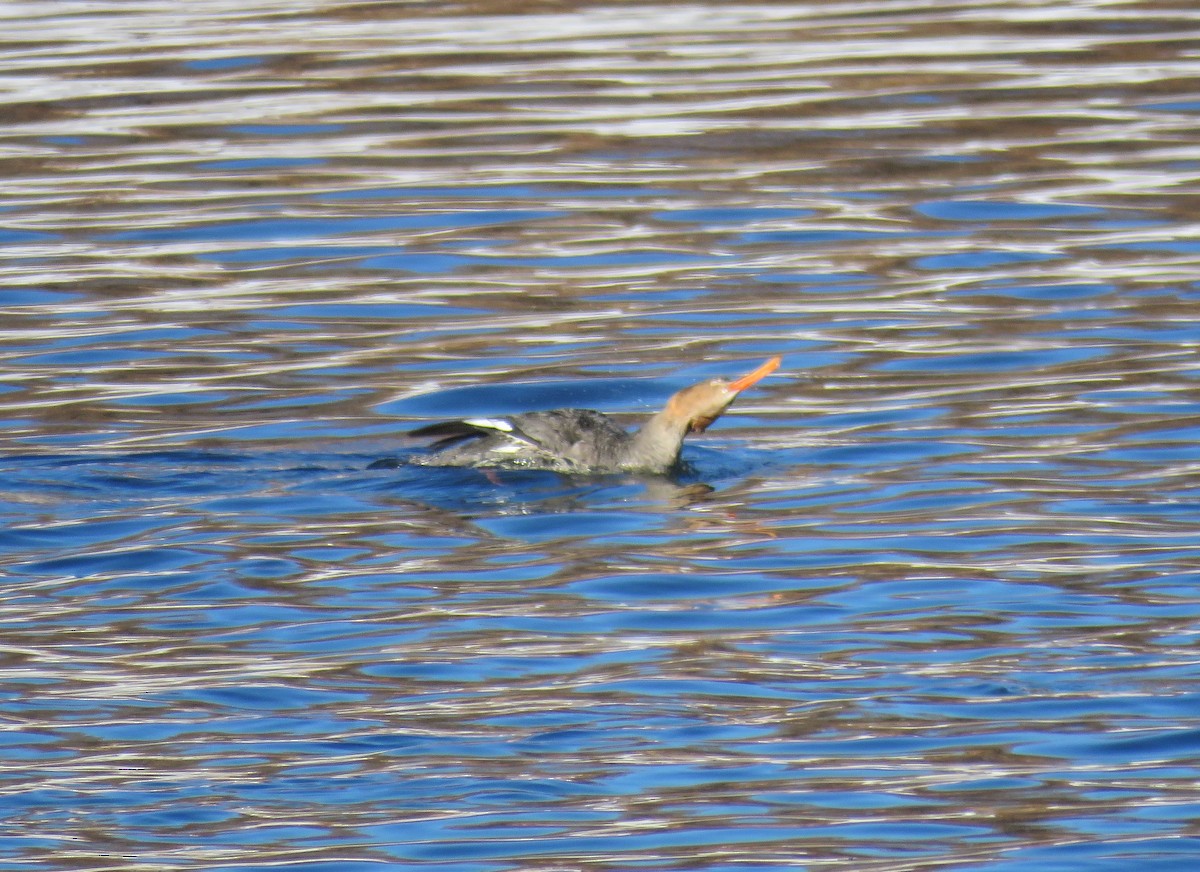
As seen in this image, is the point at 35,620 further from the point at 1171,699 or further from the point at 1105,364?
the point at 1105,364

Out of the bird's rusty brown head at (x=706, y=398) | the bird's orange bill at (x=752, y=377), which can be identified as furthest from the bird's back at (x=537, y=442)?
the bird's orange bill at (x=752, y=377)

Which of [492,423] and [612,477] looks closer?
[492,423]

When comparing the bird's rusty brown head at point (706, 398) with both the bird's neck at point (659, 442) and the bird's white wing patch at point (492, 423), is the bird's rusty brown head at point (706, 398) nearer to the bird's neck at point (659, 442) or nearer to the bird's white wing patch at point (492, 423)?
the bird's neck at point (659, 442)

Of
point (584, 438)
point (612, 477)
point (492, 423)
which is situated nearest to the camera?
point (492, 423)

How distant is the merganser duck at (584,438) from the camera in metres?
11.3

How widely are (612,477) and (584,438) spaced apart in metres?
0.26

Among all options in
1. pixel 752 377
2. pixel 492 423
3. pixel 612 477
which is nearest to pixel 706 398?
pixel 752 377

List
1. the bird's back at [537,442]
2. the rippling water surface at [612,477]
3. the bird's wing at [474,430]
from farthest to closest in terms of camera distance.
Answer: the bird's back at [537,442], the bird's wing at [474,430], the rippling water surface at [612,477]

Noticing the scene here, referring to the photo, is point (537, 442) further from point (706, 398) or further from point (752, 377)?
point (752, 377)

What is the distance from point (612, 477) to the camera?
451 inches

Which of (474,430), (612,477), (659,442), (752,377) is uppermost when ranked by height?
(752,377)

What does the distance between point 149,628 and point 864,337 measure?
19.6ft

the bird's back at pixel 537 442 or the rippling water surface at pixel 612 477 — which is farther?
the bird's back at pixel 537 442

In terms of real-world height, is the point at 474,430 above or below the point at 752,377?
below
